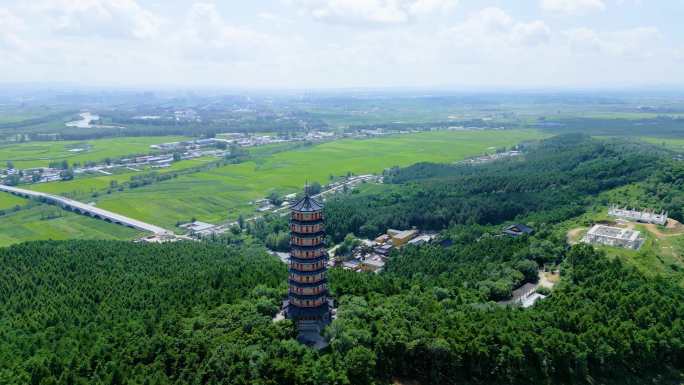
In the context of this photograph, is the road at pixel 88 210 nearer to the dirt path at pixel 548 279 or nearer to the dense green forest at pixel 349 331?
the dense green forest at pixel 349 331

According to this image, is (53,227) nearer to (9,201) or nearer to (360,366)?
(9,201)

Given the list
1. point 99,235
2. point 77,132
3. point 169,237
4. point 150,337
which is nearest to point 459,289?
point 150,337

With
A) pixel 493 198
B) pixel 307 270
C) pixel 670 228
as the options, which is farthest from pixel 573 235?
pixel 307 270

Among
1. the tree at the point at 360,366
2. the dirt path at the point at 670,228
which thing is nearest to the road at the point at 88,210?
the tree at the point at 360,366

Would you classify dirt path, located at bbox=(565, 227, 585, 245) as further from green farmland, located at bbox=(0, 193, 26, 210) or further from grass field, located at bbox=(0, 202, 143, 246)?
green farmland, located at bbox=(0, 193, 26, 210)

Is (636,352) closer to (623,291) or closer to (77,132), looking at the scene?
(623,291)

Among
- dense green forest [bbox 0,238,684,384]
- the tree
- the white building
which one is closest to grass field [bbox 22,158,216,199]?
dense green forest [bbox 0,238,684,384]
